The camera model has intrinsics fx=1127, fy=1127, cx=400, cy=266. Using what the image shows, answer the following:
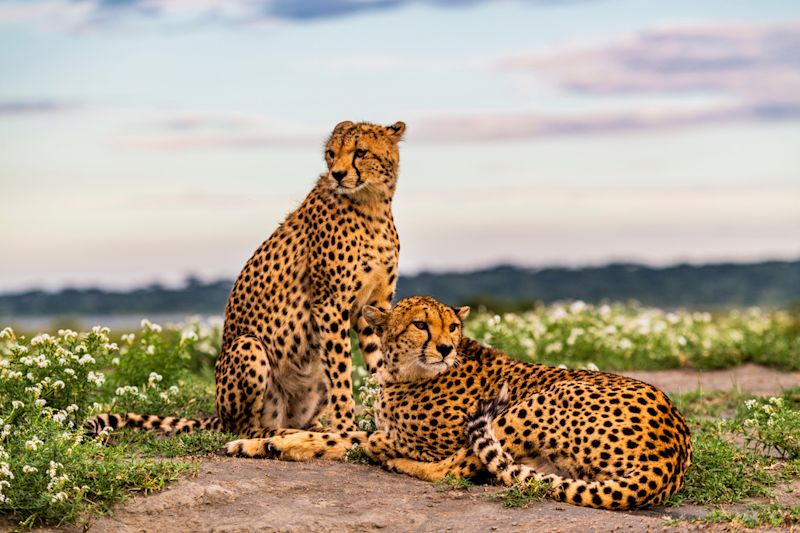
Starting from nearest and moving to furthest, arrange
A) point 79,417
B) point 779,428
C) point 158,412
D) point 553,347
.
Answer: point 779,428
point 79,417
point 158,412
point 553,347

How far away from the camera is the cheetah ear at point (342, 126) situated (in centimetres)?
635

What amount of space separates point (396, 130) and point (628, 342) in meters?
4.45

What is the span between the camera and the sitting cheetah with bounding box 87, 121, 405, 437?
6227 millimetres

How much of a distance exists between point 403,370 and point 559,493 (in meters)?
1.09

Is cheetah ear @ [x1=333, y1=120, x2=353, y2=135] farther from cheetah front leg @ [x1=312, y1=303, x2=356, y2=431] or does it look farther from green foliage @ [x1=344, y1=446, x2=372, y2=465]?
green foliage @ [x1=344, y1=446, x2=372, y2=465]

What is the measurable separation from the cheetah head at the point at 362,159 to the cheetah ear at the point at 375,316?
2.57 feet

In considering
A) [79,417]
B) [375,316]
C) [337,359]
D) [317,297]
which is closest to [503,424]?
[375,316]

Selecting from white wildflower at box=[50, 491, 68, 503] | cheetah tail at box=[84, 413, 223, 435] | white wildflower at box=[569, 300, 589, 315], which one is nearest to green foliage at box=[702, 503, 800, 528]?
white wildflower at box=[50, 491, 68, 503]

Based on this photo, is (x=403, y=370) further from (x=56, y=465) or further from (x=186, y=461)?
(x=56, y=465)

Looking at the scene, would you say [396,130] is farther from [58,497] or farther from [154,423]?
[58,497]

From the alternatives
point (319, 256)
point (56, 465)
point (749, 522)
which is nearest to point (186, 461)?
point (56, 465)

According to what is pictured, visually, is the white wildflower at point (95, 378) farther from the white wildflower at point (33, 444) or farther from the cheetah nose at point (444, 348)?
the cheetah nose at point (444, 348)

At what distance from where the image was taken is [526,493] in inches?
202

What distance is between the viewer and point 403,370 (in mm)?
5762
